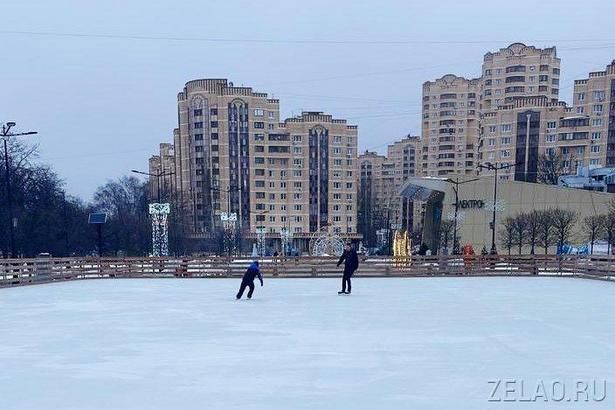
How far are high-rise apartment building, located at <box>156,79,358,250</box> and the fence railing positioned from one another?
4652 cm

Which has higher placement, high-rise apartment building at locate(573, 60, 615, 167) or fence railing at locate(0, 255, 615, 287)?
high-rise apartment building at locate(573, 60, 615, 167)

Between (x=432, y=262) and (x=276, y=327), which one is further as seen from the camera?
(x=432, y=262)

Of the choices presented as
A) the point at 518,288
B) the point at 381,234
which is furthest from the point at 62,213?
the point at 381,234

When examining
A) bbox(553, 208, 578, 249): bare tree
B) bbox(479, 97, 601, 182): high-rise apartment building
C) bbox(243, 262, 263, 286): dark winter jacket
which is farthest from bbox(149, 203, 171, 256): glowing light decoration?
bbox(479, 97, 601, 182): high-rise apartment building

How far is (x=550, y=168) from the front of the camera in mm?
60188

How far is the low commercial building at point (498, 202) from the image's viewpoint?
4403 cm

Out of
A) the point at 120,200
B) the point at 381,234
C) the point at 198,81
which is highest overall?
the point at 198,81

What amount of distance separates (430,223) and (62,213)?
3706 cm

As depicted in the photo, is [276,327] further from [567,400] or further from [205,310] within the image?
[567,400]

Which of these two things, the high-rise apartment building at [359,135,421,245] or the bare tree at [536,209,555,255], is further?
the high-rise apartment building at [359,135,421,245]

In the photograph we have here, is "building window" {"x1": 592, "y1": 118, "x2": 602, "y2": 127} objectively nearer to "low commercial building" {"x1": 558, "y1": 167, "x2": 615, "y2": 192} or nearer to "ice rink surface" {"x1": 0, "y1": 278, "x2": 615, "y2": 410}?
"low commercial building" {"x1": 558, "y1": 167, "x2": 615, "y2": 192}

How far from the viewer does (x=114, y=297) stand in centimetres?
1375

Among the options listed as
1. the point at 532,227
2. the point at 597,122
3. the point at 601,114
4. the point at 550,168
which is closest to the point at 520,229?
the point at 532,227

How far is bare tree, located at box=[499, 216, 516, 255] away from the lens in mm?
39312
